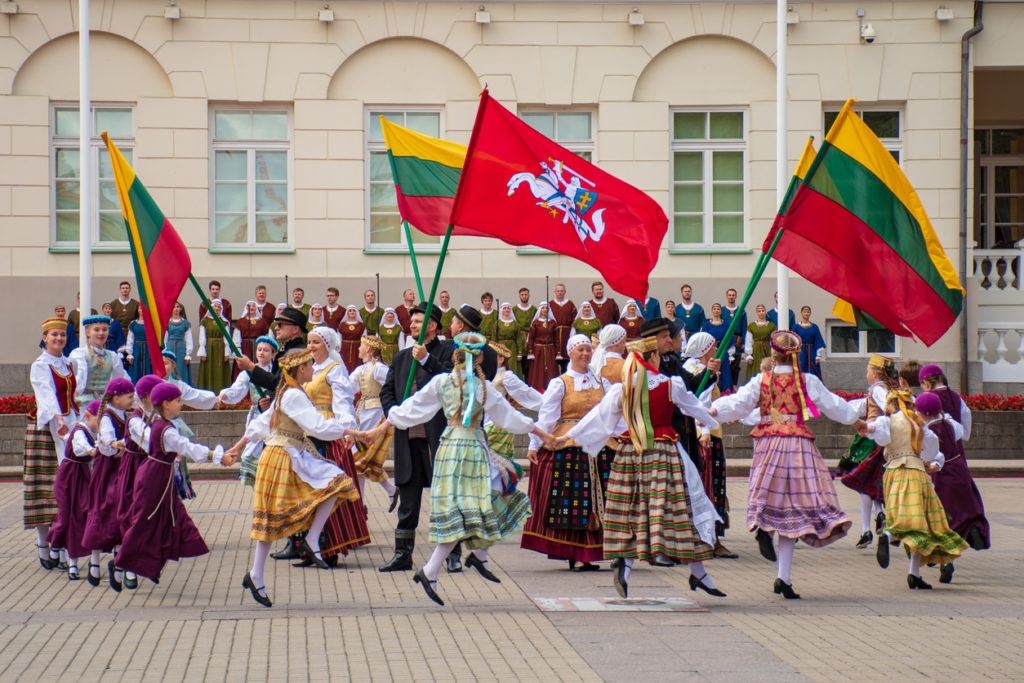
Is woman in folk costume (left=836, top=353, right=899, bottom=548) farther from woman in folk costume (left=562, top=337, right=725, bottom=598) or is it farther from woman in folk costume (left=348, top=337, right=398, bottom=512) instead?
woman in folk costume (left=348, top=337, right=398, bottom=512)

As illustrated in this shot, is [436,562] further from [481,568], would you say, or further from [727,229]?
[727,229]

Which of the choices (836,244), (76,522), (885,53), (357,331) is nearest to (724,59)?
(885,53)

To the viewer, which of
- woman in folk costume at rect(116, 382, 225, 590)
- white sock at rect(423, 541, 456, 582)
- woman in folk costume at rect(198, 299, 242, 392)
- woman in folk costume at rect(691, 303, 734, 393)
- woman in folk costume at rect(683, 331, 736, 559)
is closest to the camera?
white sock at rect(423, 541, 456, 582)

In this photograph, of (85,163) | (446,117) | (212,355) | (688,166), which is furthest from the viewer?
(688,166)

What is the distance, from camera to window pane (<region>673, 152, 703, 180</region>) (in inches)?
992

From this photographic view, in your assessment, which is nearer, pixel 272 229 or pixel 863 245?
pixel 863 245

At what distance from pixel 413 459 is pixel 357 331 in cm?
1313

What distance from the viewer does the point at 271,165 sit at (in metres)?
24.7

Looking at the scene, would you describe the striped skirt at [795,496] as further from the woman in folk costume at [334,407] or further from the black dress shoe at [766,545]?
the woman in folk costume at [334,407]

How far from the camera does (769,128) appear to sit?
24859mm

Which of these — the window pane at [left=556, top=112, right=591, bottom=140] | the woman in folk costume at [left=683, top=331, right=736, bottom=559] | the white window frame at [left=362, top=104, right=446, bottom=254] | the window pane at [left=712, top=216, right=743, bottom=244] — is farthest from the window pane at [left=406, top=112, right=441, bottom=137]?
the woman in folk costume at [left=683, top=331, right=736, bottom=559]

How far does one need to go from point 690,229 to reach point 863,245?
15.4 meters

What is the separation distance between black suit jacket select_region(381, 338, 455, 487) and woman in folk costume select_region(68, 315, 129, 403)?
6.87 ft

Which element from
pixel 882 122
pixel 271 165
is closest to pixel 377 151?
pixel 271 165
